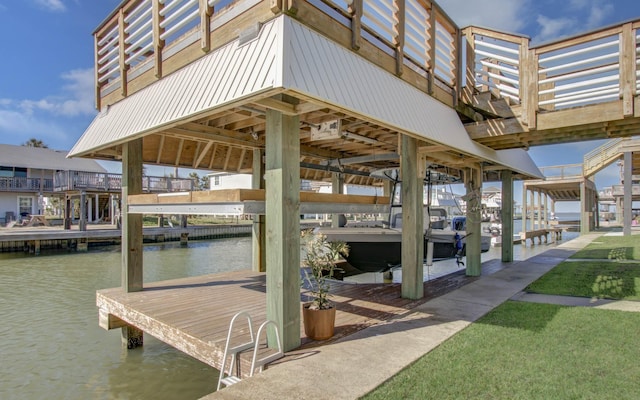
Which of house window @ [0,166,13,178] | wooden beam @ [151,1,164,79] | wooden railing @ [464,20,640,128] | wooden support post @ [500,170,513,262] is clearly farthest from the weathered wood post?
house window @ [0,166,13,178]

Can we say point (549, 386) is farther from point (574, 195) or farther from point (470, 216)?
point (574, 195)

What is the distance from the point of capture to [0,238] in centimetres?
1897

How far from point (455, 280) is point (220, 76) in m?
6.42

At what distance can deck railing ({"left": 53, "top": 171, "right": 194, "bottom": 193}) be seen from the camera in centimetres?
2403

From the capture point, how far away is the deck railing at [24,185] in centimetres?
2811

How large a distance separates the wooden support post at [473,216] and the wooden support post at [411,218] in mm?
2694

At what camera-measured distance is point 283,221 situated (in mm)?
3701

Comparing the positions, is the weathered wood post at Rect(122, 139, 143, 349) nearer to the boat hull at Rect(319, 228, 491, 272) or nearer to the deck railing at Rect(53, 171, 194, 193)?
the boat hull at Rect(319, 228, 491, 272)

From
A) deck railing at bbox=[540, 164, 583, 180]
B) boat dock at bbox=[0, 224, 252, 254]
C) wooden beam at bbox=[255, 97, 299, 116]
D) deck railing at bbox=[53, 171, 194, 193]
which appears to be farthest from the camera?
deck railing at bbox=[53, 171, 194, 193]

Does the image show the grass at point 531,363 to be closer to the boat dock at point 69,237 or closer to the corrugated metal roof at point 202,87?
the corrugated metal roof at point 202,87

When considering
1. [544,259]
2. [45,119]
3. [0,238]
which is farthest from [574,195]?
[45,119]

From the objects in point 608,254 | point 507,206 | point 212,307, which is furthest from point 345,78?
point 608,254

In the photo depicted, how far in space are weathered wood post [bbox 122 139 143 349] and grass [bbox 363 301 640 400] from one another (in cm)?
508

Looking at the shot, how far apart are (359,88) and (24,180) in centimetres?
3439
